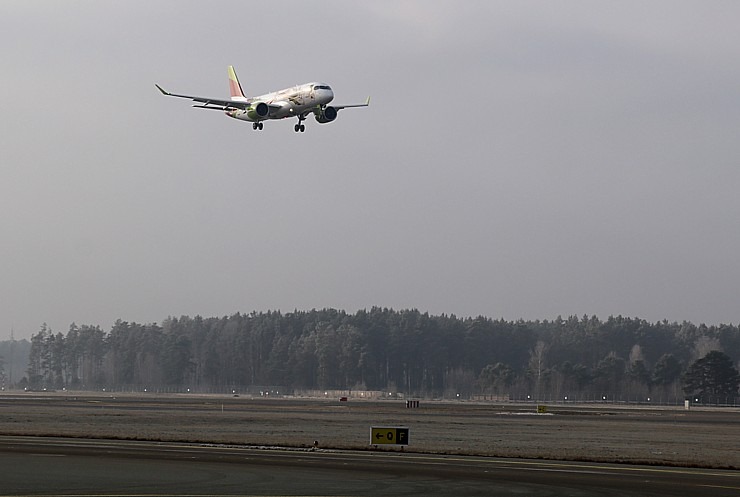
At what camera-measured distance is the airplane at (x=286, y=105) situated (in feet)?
269

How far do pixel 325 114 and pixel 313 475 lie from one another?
4756 centimetres

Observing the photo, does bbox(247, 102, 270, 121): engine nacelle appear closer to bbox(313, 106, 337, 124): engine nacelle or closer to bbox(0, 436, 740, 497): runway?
bbox(313, 106, 337, 124): engine nacelle

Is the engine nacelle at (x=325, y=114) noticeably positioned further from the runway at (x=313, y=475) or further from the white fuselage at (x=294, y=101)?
the runway at (x=313, y=475)

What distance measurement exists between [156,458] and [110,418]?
4693cm

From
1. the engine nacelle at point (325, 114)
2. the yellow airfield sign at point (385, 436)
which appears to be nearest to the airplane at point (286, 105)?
the engine nacelle at point (325, 114)

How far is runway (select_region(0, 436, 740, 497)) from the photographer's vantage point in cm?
3462

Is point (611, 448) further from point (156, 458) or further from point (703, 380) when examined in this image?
point (703, 380)

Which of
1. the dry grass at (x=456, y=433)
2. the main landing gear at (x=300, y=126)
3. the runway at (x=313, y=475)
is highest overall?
the main landing gear at (x=300, y=126)

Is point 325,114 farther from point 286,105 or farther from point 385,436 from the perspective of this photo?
point 385,436

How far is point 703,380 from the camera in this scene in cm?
19112

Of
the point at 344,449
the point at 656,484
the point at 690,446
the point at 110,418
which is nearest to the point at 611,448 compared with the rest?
the point at 690,446

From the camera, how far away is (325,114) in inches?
3287

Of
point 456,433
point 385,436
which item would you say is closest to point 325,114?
point 456,433

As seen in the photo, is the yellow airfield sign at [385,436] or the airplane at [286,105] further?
the airplane at [286,105]
